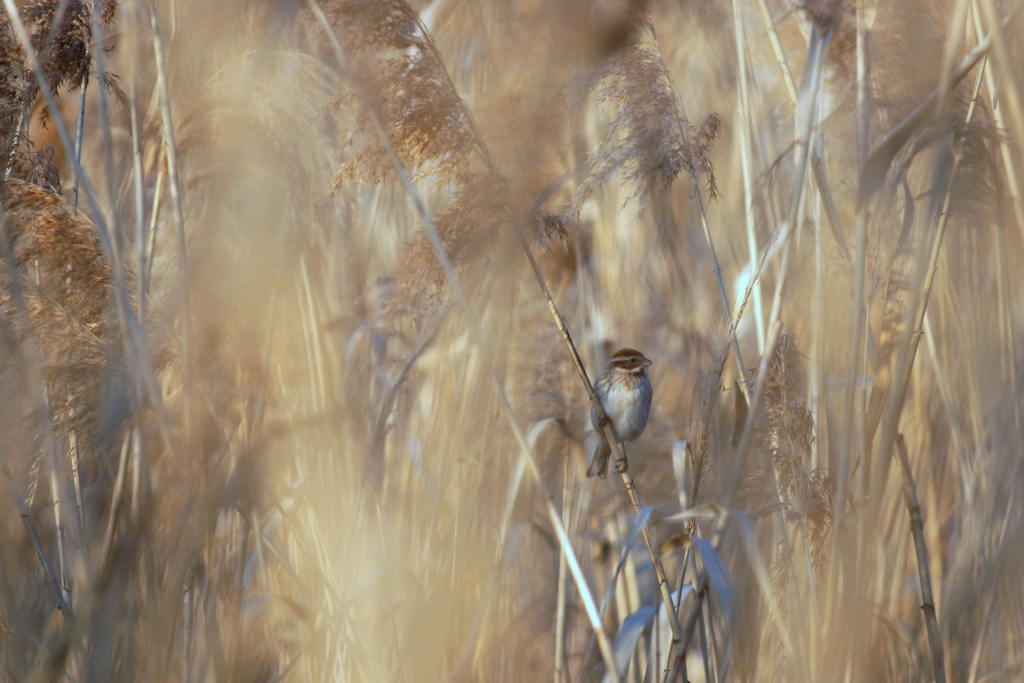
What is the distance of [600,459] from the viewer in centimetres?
229

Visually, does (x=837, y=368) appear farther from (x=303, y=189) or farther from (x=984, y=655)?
(x=303, y=189)

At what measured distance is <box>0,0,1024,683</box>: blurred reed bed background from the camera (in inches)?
58.0

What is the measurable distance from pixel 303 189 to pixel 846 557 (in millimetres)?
1480

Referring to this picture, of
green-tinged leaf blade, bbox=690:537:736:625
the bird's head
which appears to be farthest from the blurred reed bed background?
the bird's head

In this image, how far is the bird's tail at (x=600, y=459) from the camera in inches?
88.0

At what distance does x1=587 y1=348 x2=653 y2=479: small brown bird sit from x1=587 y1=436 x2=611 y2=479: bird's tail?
26 centimetres

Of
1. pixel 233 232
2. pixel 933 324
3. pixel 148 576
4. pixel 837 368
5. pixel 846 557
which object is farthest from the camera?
pixel 933 324

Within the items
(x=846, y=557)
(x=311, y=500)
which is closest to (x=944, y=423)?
(x=846, y=557)

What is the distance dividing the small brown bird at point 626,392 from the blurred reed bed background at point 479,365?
13 cm

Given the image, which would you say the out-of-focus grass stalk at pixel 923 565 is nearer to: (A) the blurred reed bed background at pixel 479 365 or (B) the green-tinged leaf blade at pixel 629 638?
(A) the blurred reed bed background at pixel 479 365

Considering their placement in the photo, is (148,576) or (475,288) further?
(475,288)

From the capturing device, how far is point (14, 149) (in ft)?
5.46

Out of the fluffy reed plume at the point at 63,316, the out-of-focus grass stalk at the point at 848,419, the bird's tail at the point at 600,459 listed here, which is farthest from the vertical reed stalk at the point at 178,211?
the out-of-focus grass stalk at the point at 848,419

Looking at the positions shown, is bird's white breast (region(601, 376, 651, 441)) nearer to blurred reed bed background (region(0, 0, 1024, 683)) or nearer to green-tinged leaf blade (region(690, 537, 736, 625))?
blurred reed bed background (region(0, 0, 1024, 683))
